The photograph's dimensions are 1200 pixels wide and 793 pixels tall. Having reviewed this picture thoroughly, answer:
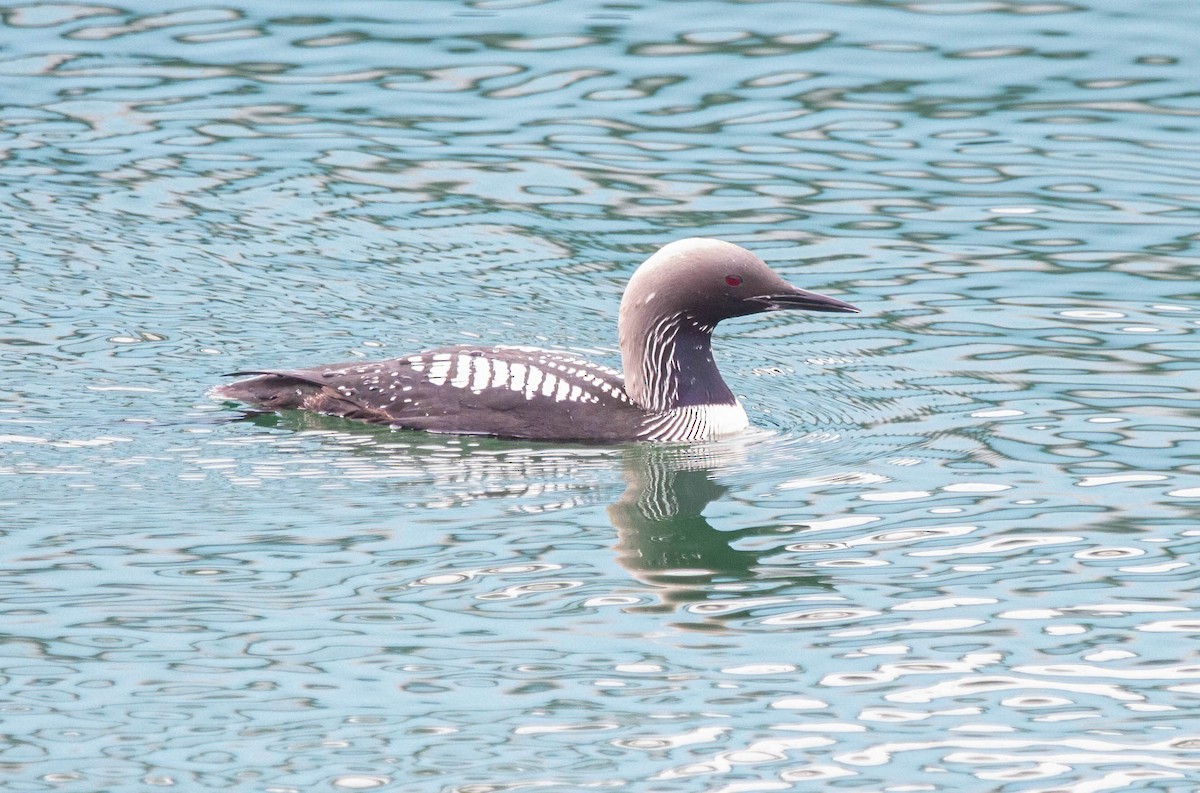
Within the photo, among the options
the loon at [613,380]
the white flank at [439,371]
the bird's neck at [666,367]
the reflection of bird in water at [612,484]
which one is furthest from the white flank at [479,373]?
the bird's neck at [666,367]

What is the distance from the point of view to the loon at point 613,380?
8.92 m

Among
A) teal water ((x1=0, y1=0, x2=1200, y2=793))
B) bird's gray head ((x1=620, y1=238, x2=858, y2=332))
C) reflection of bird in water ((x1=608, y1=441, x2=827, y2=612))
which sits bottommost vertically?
reflection of bird in water ((x1=608, y1=441, x2=827, y2=612))

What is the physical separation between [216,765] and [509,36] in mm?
10128

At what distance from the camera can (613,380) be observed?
921 centimetres

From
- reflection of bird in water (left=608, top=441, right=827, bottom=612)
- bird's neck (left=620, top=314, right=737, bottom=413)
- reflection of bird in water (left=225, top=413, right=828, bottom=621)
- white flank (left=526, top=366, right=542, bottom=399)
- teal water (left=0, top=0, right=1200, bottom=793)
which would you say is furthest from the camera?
bird's neck (left=620, top=314, right=737, bottom=413)

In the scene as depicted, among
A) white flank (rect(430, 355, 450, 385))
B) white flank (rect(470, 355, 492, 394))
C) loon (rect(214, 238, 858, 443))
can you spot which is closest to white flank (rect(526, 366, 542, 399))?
loon (rect(214, 238, 858, 443))

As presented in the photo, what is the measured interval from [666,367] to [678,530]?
122cm

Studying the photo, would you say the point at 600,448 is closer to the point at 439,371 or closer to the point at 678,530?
the point at 439,371

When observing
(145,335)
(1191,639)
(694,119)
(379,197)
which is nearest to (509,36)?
(694,119)

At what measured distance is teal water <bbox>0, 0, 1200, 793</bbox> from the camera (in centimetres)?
605

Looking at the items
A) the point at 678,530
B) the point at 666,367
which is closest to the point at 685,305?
the point at 666,367

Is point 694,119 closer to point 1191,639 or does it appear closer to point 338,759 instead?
point 1191,639

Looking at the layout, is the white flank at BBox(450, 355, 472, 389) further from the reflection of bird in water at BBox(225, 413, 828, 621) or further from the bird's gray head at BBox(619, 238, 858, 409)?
the bird's gray head at BBox(619, 238, 858, 409)

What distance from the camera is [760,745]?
19.4ft
